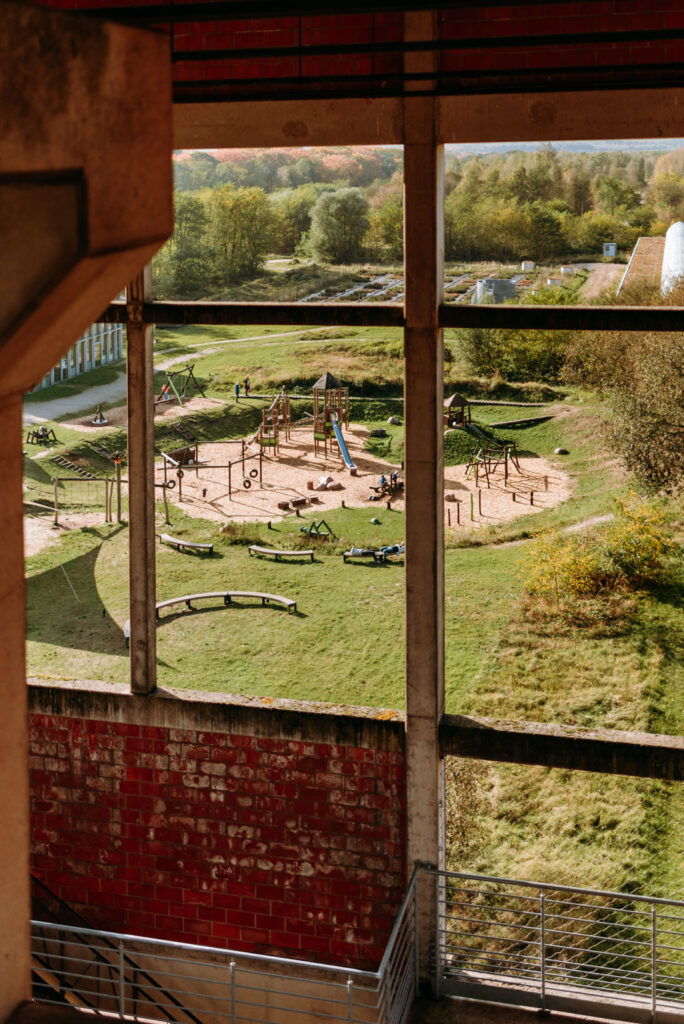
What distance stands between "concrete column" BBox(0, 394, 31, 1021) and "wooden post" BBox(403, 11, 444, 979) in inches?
131

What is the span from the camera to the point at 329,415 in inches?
1177

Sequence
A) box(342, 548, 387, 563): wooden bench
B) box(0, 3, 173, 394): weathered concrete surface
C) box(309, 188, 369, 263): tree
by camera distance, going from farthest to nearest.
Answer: box(309, 188, 369, 263): tree
box(342, 548, 387, 563): wooden bench
box(0, 3, 173, 394): weathered concrete surface

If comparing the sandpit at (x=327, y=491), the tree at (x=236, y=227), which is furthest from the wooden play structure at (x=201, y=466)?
the tree at (x=236, y=227)

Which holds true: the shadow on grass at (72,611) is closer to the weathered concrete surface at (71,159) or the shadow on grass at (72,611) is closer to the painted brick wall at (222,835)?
the painted brick wall at (222,835)

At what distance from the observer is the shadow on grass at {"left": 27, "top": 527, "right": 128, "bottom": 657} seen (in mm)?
26797

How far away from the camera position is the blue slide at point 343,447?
29797 mm

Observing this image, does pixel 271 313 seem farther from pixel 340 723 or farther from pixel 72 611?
pixel 72 611

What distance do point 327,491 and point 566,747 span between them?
23810 mm

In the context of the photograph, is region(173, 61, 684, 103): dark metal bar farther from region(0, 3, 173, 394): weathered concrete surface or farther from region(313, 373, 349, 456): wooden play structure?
region(313, 373, 349, 456): wooden play structure

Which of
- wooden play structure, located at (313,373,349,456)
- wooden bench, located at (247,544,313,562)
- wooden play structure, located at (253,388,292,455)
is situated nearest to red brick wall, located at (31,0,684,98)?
wooden bench, located at (247,544,313,562)

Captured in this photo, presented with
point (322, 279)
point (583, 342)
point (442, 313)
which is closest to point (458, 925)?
point (442, 313)

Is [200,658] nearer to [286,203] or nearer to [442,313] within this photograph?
[286,203]

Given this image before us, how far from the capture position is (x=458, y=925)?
1881cm

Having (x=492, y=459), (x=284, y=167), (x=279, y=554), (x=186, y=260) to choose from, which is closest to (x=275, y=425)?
(x=279, y=554)
